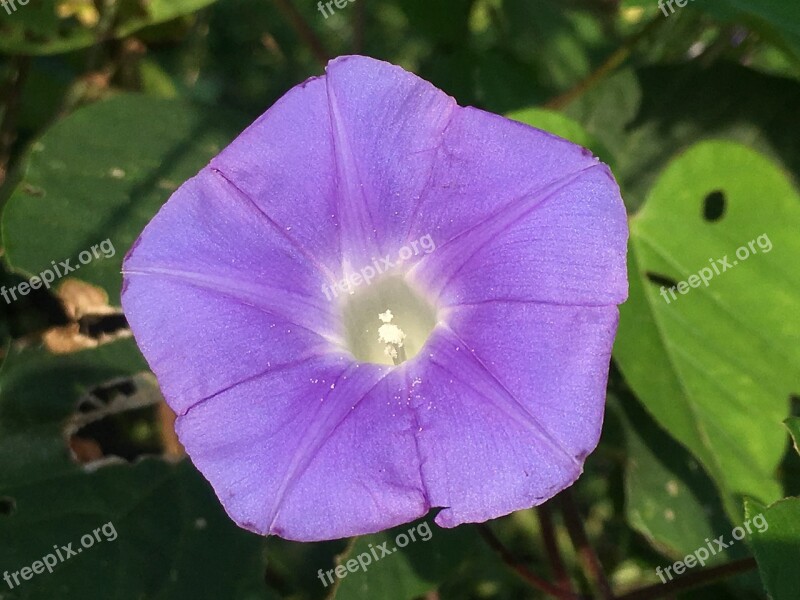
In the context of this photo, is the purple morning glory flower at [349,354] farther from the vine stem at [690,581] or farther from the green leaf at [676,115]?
the green leaf at [676,115]

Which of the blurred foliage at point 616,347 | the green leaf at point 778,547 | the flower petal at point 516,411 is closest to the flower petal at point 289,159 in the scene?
the flower petal at point 516,411

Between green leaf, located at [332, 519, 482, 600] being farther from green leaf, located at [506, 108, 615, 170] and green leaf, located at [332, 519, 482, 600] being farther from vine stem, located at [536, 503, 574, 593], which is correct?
green leaf, located at [506, 108, 615, 170]

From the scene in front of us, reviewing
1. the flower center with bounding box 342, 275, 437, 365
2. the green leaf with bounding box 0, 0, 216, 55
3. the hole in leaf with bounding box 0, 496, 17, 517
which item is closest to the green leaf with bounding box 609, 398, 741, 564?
the flower center with bounding box 342, 275, 437, 365

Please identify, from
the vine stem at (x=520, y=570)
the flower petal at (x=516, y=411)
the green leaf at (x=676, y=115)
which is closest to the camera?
the flower petal at (x=516, y=411)

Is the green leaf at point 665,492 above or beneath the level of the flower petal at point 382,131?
beneath

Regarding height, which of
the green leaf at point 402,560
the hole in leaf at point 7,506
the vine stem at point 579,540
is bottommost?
the vine stem at point 579,540

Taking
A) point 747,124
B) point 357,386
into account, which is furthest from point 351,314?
point 747,124

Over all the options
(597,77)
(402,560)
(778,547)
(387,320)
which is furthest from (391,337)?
(597,77)

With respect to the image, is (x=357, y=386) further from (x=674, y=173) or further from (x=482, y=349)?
(x=674, y=173)

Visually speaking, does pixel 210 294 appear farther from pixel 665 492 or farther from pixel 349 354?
pixel 665 492
